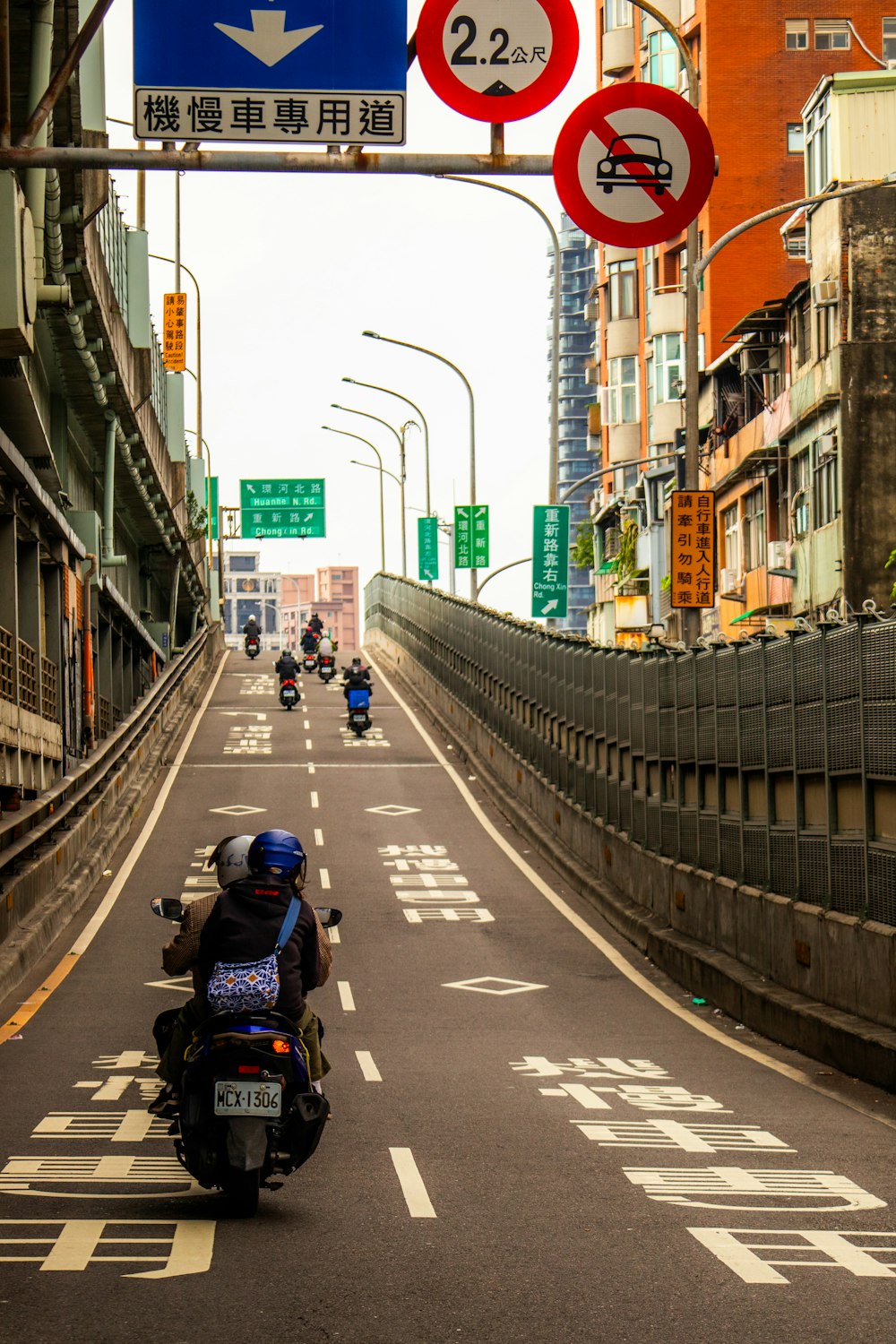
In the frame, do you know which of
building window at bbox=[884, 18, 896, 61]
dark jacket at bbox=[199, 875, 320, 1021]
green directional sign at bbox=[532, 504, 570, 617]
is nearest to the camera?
dark jacket at bbox=[199, 875, 320, 1021]

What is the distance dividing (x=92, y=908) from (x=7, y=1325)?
18599mm

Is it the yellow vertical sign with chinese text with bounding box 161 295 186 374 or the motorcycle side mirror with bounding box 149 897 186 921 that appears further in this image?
the yellow vertical sign with chinese text with bounding box 161 295 186 374

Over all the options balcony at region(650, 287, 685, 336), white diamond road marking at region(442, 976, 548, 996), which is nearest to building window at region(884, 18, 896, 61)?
balcony at region(650, 287, 685, 336)

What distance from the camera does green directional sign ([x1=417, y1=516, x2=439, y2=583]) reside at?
6456 cm

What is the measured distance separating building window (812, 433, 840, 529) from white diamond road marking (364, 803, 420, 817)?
477 inches

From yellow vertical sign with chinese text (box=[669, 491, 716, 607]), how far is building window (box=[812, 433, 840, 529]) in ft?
53.3

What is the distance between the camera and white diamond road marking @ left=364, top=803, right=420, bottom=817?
34188 millimetres

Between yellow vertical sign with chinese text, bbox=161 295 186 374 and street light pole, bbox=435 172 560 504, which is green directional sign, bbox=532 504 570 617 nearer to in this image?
street light pole, bbox=435 172 560 504

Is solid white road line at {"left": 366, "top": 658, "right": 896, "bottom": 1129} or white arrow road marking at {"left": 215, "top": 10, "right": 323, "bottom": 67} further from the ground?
white arrow road marking at {"left": 215, "top": 10, "right": 323, "bottom": 67}

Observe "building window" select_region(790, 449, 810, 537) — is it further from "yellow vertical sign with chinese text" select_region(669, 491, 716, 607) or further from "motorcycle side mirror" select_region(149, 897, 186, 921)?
"motorcycle side mirror" select_region(149, 897, 186, 921)

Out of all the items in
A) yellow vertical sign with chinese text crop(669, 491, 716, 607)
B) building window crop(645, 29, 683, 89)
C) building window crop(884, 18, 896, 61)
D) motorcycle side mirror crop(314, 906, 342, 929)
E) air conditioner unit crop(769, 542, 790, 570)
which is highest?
building window crop(645, 29, 683, 89)

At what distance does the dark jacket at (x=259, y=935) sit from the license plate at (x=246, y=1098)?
581 millimetres

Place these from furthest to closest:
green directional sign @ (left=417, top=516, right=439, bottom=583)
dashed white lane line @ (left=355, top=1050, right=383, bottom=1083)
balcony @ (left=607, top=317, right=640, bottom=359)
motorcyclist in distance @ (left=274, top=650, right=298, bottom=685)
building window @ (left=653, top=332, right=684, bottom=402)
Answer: balcony @ (left=607, top=317, right=640, bottom=359) < building window @ (left=653, top=332, right=684, bottom=402) < green directional sign @ (left=417, top=516, right=439, bottom=583) < motorcyclist in distance @ (left=274, top=650, right=298, bottom=685) < dashed white lane line @ (left=355, top=1050, right=383, bottom=1083)

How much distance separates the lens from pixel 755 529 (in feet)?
163
